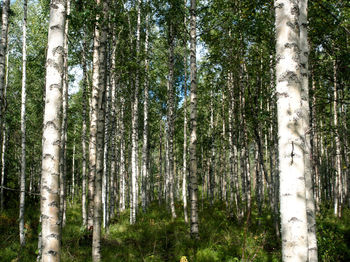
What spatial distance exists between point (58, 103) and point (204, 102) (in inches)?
607

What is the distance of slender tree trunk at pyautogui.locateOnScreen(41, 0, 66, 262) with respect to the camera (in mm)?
2482

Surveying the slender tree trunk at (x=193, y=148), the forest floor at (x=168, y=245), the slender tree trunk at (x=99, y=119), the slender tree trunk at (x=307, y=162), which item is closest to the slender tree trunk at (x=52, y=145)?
the slender tree trunk at (x=99, y=119)

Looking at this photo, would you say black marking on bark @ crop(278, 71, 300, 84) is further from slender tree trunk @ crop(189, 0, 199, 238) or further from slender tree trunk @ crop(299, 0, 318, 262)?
slender tree trunk @ crop(189, 0, 199, 238)

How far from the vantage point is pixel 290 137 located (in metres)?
2.15

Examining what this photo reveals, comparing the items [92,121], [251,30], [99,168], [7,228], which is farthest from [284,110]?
[7,228]

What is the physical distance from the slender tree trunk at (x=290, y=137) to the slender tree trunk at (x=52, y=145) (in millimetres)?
2195

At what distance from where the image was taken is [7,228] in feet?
31.3

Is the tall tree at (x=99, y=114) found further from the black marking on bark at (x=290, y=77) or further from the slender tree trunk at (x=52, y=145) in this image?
the black marking on bark at (x=290, y=77)

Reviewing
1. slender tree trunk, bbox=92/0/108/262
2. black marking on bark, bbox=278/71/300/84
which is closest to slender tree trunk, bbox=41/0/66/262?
slender tree trunk, bbox=92/0/108/262

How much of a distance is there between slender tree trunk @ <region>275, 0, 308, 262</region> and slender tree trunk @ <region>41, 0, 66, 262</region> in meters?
2.19

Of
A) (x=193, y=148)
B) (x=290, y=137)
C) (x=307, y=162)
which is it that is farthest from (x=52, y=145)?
(x=193, y=148)

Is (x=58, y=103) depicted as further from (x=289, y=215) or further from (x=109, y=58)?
(x=109, y=58)

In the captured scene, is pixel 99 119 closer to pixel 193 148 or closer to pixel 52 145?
pixel 193 148

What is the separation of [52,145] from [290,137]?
7.80ft
